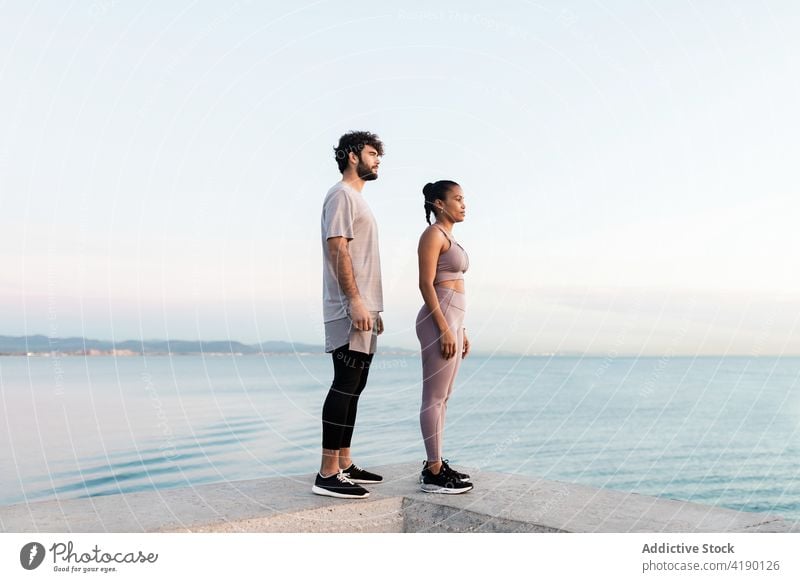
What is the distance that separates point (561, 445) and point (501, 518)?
21.7m

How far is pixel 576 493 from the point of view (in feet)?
16.0

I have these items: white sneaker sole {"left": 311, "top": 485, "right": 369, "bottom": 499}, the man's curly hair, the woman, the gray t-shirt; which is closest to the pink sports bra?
the woman

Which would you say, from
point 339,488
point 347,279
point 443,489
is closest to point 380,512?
point 339,488

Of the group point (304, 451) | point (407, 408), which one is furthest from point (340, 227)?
point (407, 408)

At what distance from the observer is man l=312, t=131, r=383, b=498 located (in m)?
4.62

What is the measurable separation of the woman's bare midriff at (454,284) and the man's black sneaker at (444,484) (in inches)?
46.5

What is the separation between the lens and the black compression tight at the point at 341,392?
15.5ft

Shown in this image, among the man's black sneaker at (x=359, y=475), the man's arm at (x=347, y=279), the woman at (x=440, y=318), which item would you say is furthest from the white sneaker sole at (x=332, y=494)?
the man's arm at (x=347, y=279)

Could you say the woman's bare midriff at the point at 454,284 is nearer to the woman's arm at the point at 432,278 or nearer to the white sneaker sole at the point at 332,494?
the woman's arm at the point at 432,278

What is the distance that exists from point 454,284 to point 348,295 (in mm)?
783

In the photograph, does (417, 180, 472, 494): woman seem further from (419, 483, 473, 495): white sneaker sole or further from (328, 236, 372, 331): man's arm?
(328, 236, 372, 331): man's arm
